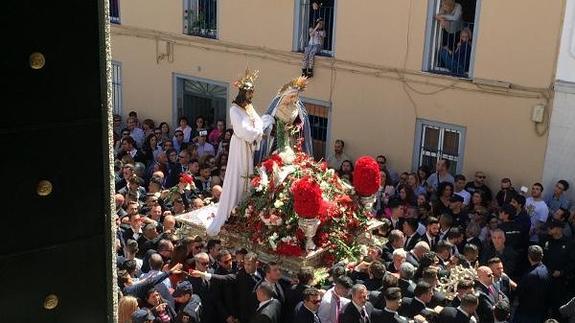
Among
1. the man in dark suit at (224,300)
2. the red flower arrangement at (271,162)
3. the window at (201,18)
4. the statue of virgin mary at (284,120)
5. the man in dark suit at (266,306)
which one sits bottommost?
the man in dark suit at (224,300)

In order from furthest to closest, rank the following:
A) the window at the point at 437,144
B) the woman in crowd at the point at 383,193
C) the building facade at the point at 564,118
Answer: the window at the point at 437,144
the building facade at the point at 564,118
the woman in crowd at the point at 383,193

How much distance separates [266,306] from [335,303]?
73cm

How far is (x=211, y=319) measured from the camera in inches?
290

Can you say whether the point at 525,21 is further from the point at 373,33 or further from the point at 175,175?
the point at 175,175

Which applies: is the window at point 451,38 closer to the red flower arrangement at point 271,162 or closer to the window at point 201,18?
the red flower arrangement at point 271,162

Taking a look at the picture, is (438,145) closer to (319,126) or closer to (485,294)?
(319,126)

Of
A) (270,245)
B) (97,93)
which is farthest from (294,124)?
(97,93)

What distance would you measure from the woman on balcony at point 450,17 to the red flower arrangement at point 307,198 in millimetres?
5699

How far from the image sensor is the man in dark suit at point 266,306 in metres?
6.74

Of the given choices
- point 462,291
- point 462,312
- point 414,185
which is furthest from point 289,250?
point 414,185

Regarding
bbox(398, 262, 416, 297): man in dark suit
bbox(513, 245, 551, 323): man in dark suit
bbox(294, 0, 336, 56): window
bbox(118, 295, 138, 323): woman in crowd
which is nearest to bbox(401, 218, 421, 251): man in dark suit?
bbox(513, 245, 551, 323): man in dark suit

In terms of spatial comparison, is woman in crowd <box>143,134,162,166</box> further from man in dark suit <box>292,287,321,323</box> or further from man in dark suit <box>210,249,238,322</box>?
man in dark suit <box>292,287,321,323</box>

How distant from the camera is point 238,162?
946cm

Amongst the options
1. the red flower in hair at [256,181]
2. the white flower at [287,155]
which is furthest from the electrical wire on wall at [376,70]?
the red flower in hair at [256,181]
